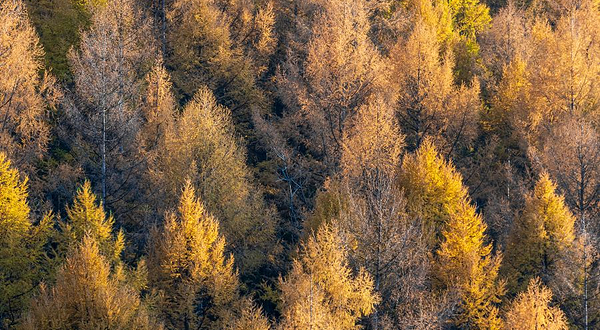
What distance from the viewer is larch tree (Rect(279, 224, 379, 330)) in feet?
121

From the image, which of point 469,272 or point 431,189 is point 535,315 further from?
point 431,189

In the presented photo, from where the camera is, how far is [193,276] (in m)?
41.5

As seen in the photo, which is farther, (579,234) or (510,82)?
(510,82)

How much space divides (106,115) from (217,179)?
8.15 m

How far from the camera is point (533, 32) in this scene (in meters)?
68.2

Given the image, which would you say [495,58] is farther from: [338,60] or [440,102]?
[338,60]

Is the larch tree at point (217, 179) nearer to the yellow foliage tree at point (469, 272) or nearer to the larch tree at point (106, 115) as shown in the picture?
the larch tree at point (106, 115)

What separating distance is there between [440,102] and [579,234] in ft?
47.6

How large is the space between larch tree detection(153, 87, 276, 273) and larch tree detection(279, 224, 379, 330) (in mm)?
7494

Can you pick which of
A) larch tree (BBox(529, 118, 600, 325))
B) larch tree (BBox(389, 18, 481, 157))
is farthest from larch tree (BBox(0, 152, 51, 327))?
larch tree (BBox(529, 118, 600, 325))

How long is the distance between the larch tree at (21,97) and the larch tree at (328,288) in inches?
705

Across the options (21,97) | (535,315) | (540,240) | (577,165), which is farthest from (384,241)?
(21,97)

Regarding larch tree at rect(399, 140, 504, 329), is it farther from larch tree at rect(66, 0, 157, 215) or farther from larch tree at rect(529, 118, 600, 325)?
larch tree at rect(66, 0, 157, 215)

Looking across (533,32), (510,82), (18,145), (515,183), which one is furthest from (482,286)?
(533,32)
